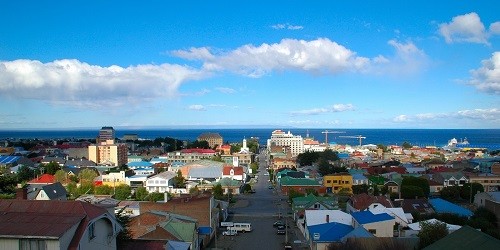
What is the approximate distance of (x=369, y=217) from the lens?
15.1m

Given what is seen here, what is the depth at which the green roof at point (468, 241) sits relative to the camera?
7.77 metres

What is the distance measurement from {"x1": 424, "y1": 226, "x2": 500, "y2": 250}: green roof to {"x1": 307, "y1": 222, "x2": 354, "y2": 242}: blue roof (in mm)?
4716

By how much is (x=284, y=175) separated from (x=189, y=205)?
1837 cm

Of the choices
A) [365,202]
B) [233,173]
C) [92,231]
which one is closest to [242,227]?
[365,202]

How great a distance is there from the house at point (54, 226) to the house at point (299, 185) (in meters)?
23.3

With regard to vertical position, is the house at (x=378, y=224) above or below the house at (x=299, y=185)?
above

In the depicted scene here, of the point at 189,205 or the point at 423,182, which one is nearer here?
the point at 189,205

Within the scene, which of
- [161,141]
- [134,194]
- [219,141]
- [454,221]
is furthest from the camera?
[219,141]

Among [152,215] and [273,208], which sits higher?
[152,215]

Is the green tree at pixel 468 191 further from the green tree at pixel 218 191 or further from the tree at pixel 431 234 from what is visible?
the tree at pixel 431 234

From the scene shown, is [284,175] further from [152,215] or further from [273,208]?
[152,215]

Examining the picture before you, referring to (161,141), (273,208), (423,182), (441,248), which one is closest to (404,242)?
(441,248)

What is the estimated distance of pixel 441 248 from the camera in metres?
8.84

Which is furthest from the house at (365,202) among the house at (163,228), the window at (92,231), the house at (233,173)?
the house at (233,173)
